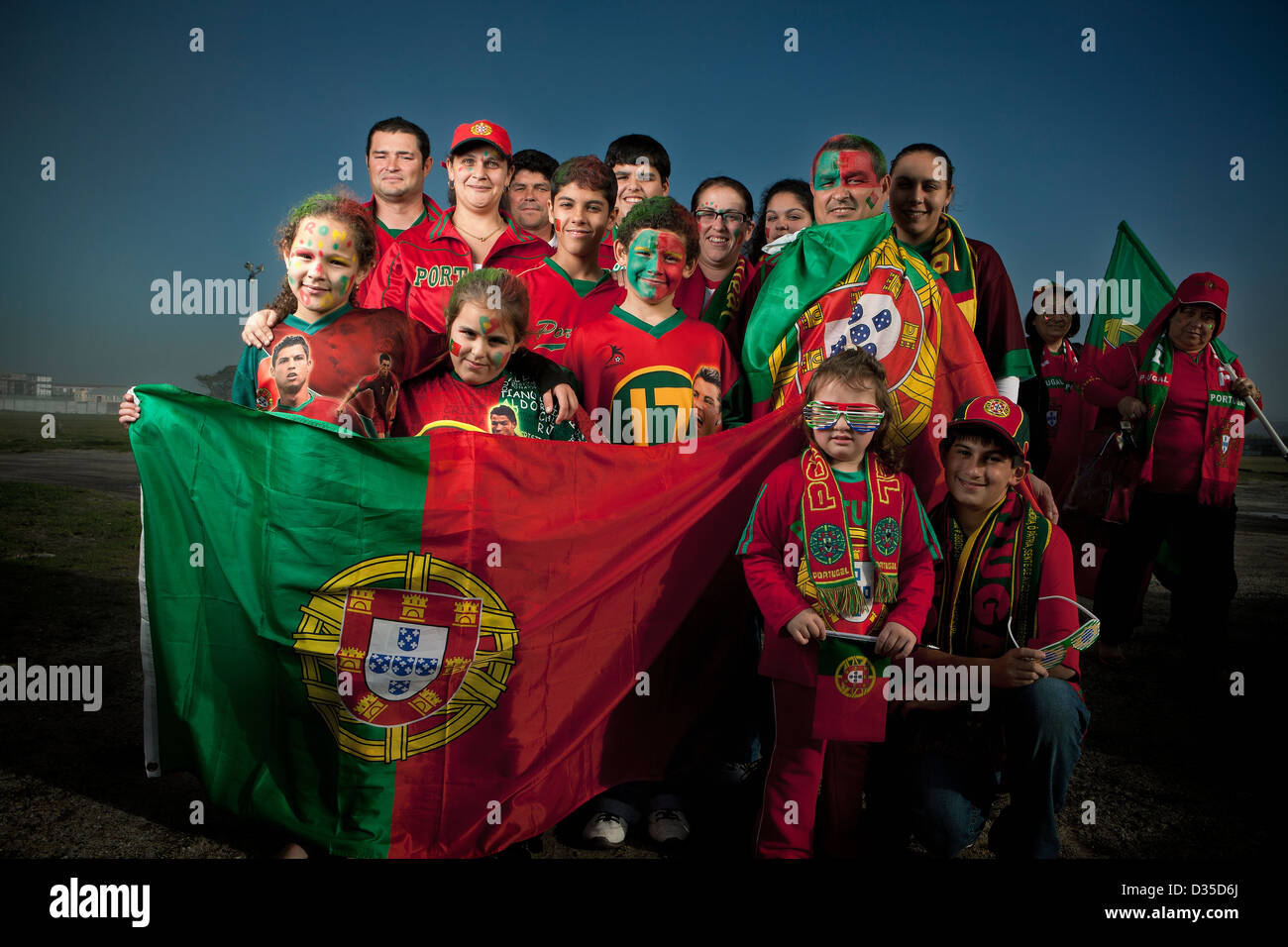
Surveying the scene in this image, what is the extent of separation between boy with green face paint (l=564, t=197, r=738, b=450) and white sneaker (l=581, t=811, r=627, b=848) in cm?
164

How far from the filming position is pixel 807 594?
2986 millimetres

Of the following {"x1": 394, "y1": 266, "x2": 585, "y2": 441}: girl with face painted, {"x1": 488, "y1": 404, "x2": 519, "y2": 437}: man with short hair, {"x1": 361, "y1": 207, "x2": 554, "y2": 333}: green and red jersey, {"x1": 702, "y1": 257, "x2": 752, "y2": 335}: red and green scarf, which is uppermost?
{"x1": 361, "y1": 207, "x2": 554, "y2": 333}: green and red jersey

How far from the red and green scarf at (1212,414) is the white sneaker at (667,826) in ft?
16.0

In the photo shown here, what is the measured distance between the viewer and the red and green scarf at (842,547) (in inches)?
116

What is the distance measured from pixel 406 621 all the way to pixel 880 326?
235 centimetres

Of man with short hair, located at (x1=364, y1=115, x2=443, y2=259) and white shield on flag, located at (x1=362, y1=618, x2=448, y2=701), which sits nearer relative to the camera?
white shield on flag, located at (x1=362, y1=618, x2=448, y2=701)

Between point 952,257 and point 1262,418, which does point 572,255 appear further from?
point 1262,418

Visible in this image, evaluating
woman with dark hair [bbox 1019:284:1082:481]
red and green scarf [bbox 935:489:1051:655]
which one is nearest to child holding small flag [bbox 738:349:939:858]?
red and green scarf [bbox 935:489:1051:655]

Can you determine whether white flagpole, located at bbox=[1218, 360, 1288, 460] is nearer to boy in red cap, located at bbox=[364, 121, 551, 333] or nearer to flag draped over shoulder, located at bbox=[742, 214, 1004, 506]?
flag draped over shoulder, located at bbox=[742, 214, 1004, 506]

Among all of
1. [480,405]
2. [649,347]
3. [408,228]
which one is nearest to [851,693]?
[649,347]

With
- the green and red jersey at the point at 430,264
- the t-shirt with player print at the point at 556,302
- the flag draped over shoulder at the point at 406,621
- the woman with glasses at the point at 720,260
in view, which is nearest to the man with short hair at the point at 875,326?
the woman with glasses at the point at 720,260

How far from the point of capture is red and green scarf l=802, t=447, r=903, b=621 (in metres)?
2.96

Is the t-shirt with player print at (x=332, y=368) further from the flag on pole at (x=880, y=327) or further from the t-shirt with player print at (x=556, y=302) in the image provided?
the flag on pole at (x=880, y=327)

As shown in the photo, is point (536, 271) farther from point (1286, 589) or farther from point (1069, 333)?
point (1286, 589)
